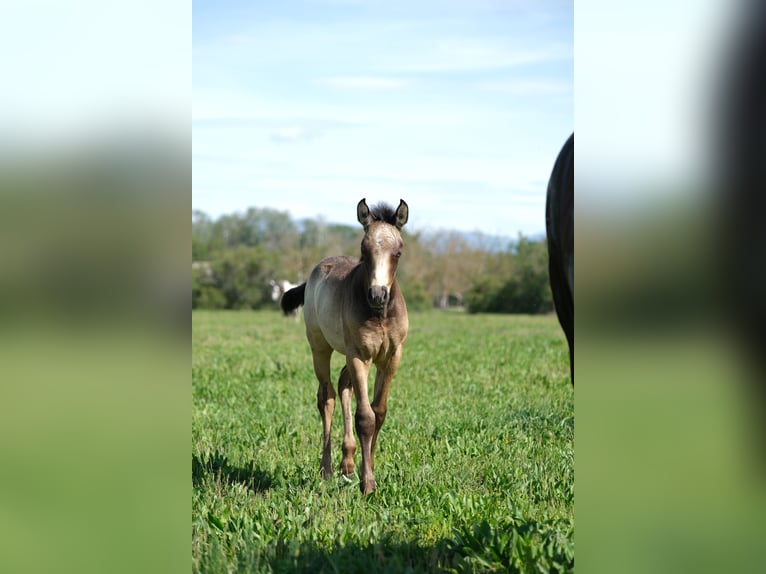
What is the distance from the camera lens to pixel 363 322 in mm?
6027

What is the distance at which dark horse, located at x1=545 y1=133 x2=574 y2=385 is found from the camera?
2682 millimetres

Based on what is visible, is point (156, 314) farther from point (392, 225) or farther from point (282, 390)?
point (282, 390)

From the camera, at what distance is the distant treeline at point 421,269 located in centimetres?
4444

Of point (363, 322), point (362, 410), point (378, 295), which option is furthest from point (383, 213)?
point (362, 410)

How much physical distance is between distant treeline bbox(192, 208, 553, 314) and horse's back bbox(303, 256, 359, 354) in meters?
30.5

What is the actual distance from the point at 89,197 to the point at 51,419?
2.07ft

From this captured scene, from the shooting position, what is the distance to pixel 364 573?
3.71 metres

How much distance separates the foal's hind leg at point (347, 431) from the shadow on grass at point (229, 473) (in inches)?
26.5

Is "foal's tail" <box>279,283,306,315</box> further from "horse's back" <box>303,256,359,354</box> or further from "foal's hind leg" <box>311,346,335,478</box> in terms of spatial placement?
"foal's hind leg" <box>311,346,335,478</box>

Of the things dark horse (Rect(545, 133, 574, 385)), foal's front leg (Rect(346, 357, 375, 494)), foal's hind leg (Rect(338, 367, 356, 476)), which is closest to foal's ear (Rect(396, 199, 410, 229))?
foal's front leg (Rect(346, 357, 375, 494))

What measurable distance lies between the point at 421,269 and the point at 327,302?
50.3 meters

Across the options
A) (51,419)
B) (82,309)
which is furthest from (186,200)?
Result: (51,419)

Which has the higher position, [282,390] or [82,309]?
[82,309]

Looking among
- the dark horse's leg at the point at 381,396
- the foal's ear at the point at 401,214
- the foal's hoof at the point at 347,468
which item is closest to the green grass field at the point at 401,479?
the foal's hoof at the point at 347,468
